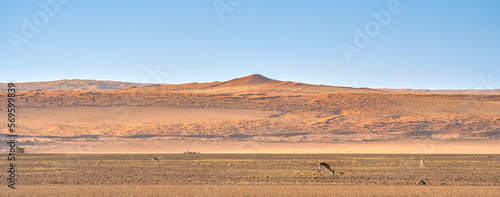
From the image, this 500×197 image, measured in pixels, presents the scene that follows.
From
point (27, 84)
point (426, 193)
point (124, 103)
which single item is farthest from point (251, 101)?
point (27, 84)

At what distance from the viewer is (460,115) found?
62125 mm

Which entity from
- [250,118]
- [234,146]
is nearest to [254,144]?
[234,146]

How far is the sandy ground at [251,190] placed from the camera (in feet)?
61.8

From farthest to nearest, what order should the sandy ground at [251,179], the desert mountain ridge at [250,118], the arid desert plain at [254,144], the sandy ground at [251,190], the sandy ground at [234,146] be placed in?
the desert mountain ridge at [250,118] < the sandy ground at [234,146] < the arid desert plain at [254,144] < the sandy ground at [251,179] < the sandy ground at [251,190]

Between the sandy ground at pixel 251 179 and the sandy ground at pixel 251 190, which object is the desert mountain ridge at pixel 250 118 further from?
the sandy ground at pixel 251 190

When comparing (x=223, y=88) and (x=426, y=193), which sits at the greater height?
(x=223, y=88)

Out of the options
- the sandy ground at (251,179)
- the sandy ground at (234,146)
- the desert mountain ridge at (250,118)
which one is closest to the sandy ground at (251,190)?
the sandy ground at (251,179)

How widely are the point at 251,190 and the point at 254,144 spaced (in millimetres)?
31611

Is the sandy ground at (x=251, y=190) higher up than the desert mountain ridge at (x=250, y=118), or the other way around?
the desert mountain ridge at (x=250, y=118)

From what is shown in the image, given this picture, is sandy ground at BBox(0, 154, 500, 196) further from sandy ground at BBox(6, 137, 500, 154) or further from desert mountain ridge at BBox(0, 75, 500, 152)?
desert mountain ridge at BBox(0, 75, 500, 152)

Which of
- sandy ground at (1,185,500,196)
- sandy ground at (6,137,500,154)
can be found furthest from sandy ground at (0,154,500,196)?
sandy ground at (6,137,500,154)

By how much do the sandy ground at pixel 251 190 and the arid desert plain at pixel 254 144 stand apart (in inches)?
1.6

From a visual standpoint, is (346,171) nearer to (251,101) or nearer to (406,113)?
(406,113)

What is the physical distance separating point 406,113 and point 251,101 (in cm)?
1897
